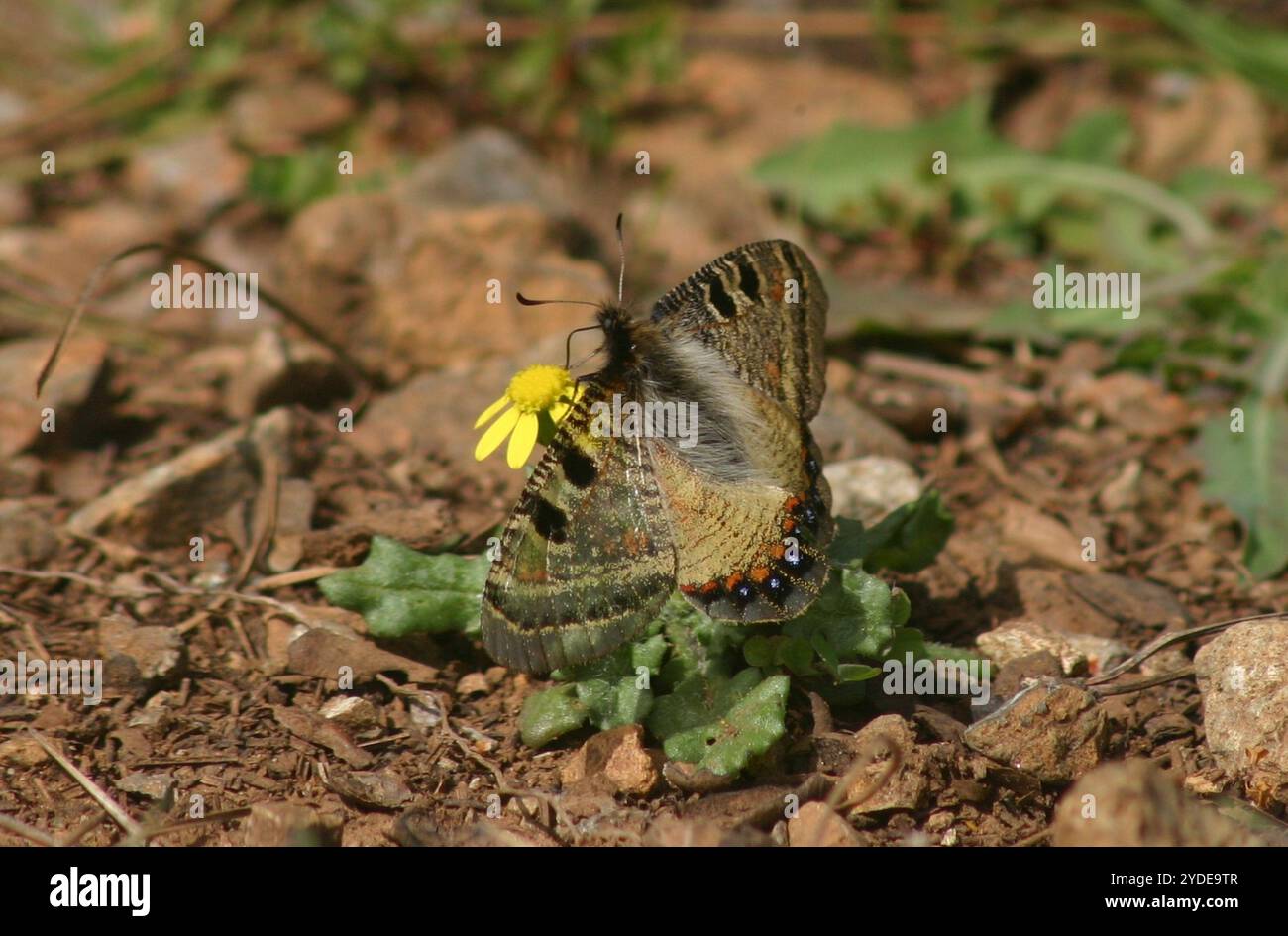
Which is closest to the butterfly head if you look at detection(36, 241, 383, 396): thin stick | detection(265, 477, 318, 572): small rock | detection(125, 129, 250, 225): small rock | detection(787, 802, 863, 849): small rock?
detection(787, 802, 863, 849): small rock

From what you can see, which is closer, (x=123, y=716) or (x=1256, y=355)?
(x=123, y=716)

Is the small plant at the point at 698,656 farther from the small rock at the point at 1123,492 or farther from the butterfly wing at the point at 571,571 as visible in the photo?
the small rock at the point at 1123,492

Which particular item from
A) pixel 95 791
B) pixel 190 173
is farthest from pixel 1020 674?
pixel 190 173

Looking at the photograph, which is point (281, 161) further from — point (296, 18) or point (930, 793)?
point (930, 793)

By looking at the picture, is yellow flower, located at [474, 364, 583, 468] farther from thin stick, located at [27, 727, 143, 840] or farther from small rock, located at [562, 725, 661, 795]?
thin stick, located at [27, 727, 143, 840]

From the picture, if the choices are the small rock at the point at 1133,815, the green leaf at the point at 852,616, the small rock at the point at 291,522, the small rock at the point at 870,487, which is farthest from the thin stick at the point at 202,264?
the small rock at the point at 1133,815

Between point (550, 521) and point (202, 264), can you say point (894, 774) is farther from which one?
point (202, 264)
